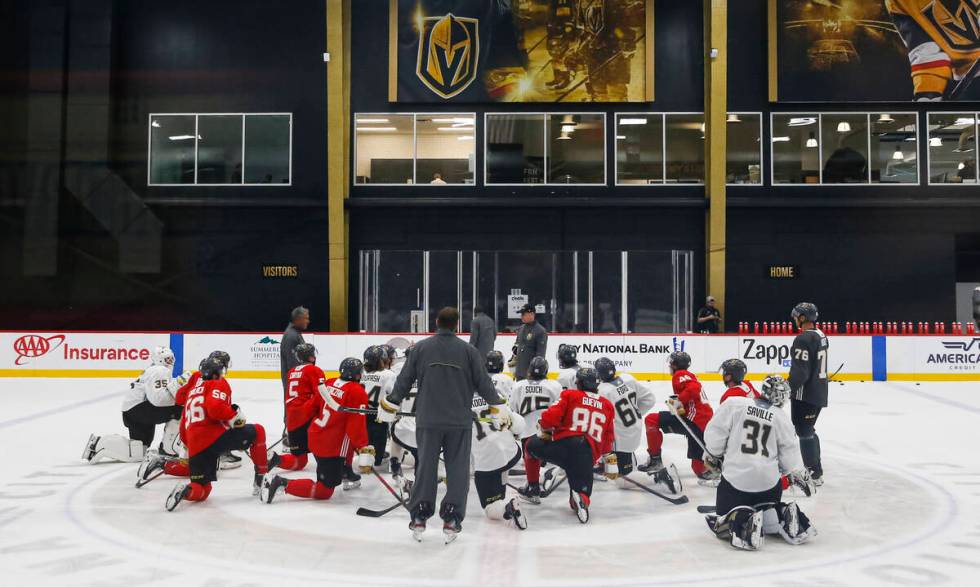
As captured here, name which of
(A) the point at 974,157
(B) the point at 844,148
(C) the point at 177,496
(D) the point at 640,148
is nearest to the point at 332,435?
(C) the point at 177,496

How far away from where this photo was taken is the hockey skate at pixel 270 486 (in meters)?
7.32

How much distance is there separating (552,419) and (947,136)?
19565 mm

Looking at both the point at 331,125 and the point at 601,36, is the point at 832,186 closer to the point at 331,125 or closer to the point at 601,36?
the point at 601,36

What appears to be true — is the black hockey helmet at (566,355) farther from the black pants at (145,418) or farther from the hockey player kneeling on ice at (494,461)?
the black pants at (145,418)

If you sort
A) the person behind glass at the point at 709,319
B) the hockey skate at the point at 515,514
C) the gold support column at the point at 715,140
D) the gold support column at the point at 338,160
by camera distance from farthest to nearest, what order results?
the gold support column at the point at 338,160 → the gold support column at the point at 715,140 → the person behind glass at the point at 709,319 → the hockey skate at the point at 515,514

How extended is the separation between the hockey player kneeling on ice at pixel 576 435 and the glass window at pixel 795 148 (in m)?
16.9

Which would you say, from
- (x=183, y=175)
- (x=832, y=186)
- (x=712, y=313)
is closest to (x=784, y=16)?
(x=832, y=186)

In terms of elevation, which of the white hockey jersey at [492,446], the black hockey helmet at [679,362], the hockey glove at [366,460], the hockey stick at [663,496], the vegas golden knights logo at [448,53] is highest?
the vegas golden knights logo at [448,53]

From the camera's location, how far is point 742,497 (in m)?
6.10

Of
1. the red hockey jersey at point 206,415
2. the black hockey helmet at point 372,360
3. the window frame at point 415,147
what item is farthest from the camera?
the window frame at point 415,147

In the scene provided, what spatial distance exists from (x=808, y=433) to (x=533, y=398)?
9.45ft

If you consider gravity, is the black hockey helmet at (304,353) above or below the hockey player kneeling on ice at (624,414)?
above

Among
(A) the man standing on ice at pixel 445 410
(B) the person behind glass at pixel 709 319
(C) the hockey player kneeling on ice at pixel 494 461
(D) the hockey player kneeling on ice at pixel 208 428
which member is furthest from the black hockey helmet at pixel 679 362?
(B) the person behind glass at pixel 709 319

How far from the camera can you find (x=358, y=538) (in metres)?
6.30
